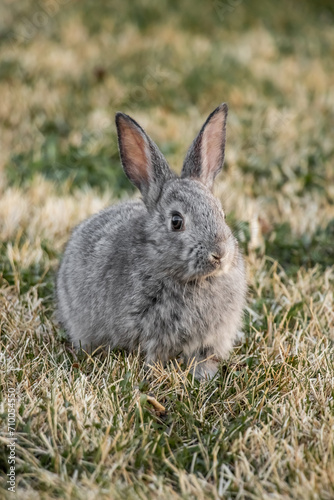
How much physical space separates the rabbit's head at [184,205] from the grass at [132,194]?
62cm

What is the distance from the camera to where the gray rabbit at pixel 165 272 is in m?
3.31

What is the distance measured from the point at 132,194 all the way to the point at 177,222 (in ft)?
8.36

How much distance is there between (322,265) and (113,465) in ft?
8.88

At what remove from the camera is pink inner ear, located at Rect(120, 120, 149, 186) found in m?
A: 3.60

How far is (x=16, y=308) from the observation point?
3898 millimetres

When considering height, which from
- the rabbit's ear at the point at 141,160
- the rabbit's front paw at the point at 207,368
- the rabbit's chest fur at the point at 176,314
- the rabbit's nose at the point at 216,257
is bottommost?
the rabbit's front paw at the point at 207,368

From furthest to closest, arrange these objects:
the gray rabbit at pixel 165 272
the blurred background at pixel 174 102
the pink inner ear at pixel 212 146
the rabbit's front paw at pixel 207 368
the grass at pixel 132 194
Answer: the blurred background at pixel 174 102 → the pink inner ear at pixel 212 146 → the rabbit's front paw at pixel 207 368 → the gray rabbit at pixel 165 272 → the grass at pixel 132 194

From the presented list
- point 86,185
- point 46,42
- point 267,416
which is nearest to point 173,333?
point 267,416

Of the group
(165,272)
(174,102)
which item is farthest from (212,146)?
(174,102)

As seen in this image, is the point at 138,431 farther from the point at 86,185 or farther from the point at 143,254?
the point at 86,185

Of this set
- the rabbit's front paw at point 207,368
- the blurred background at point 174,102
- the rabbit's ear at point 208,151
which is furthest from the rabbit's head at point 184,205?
the blurred background at point 174,102

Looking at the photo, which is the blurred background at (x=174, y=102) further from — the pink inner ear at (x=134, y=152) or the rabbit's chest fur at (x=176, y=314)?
the rabbit's chest fur at (x=176, y=314)

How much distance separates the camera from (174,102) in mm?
7699

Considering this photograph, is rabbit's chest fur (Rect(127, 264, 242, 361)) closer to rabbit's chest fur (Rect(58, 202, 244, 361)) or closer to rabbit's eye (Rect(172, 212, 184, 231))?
rabbit's chest fur (Rect(58, 202, 244, 361))
